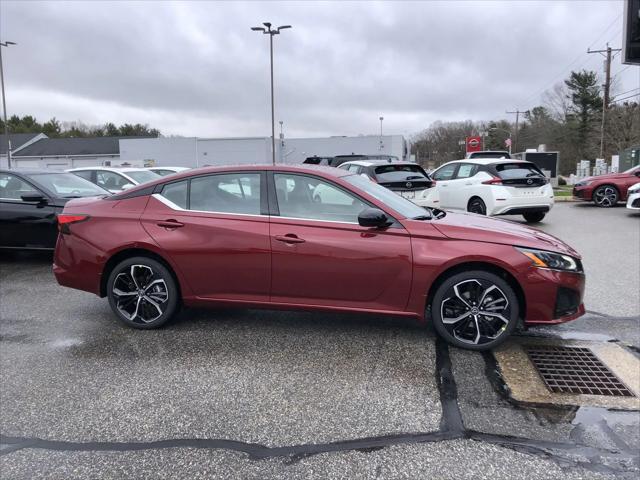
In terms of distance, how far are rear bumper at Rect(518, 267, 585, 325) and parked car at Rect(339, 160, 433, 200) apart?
6045 mm

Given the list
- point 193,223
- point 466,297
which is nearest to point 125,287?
point 193,223

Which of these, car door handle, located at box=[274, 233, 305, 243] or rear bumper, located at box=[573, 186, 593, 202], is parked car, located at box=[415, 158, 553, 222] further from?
car door handle, located at box=[274, 233, 305, 243]

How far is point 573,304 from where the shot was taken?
4.05 m

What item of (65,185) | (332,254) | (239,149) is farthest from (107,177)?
(239,149)

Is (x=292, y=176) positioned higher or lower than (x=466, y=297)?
higher

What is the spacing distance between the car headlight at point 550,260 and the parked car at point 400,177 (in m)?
5.97

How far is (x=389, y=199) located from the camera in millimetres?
4582

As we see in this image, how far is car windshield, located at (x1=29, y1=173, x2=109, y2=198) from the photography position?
24.7ft

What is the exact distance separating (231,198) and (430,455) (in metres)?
2.77

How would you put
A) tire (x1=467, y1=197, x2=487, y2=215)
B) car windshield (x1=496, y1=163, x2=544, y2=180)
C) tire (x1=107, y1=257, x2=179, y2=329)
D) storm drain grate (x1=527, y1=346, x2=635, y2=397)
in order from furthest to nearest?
1. tire (x1=467, y1=197, x2=487, y2=215)
2. car windshield (x1=496, y1=163, x2=544, y2=180)
3. tire (x1=107, y1=257, x2=179, y2=329)
4. storm drain grate (x1=527, y1=346, x2=635, y2=397)

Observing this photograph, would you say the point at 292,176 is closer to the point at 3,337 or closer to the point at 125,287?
the point at 125,287

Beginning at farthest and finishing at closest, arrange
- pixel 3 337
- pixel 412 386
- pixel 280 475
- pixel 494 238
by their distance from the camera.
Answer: pixel 3 337
pixel 494 238
pixel 412 386
pixel 280 475

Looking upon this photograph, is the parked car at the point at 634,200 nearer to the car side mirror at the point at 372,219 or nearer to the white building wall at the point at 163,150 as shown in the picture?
the car side mirror at the point at 372,219

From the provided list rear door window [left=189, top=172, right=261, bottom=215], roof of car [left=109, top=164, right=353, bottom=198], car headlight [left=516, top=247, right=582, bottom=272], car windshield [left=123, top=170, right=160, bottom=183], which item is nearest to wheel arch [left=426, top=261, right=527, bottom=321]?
car headlight [left=516, top=247, right=582, bottom=272]
